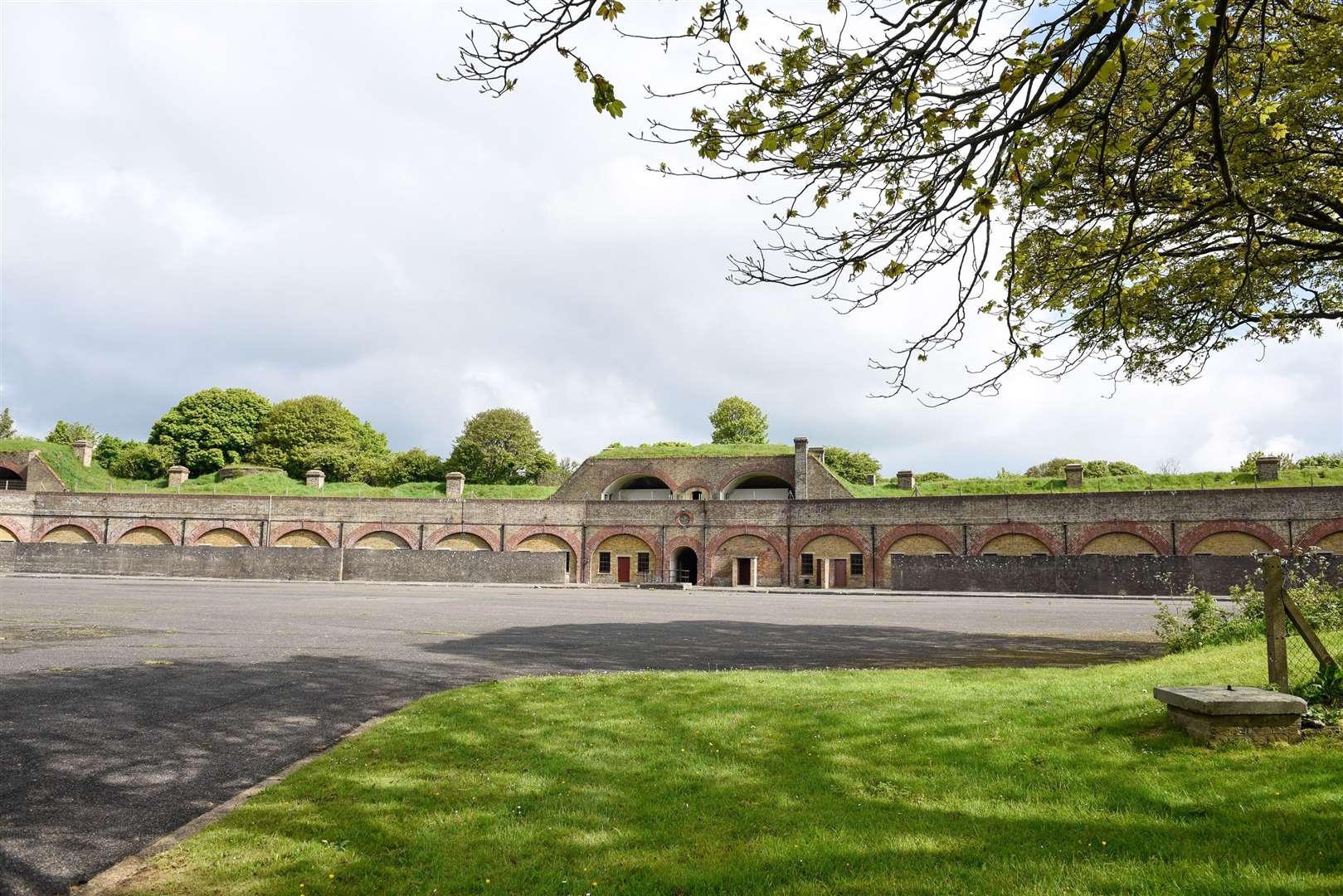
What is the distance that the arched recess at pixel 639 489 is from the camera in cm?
4716

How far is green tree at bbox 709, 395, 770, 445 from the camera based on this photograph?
71625 millimetres

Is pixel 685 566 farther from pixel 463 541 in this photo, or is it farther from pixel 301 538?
pixel 301 538

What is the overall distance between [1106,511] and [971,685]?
29976 millimetres

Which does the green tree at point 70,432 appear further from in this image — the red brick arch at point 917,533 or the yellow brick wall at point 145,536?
the red brick arch at point 917,533

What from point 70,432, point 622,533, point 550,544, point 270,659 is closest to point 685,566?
point 622,533

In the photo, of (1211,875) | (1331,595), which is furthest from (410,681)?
(1331,595)

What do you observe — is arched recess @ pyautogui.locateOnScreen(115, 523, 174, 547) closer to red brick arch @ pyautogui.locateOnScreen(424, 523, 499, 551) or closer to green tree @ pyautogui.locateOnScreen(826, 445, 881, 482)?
red brick arch @ pyautogui.locateOnScreen(424, 523, 499, 551)

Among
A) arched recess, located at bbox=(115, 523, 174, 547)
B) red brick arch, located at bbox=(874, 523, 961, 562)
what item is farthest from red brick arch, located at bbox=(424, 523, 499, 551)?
red brick arch, located at bbox=(874, 523, 961, 562)

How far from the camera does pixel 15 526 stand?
42.3 m

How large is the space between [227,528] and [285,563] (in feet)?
37.8

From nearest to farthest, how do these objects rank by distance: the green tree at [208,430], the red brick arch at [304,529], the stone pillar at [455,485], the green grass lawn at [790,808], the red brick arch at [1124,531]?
the green grass lawn at [790,808]
the red brick arch at [1124,531]
the red brick arch at [304,529]
the stone pillar at [455,485]
the green tree at [208,430]

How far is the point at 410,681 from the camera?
8508 millimetres

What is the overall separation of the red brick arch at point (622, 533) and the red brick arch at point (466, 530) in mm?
5147

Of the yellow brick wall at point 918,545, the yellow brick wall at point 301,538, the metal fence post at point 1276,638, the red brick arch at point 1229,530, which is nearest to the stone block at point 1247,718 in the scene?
the metal fence post at point 1276,638
